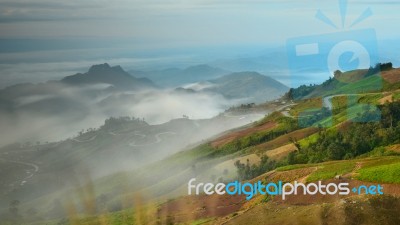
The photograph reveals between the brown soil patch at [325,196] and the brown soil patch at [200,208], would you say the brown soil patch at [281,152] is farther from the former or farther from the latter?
the brown soil patch at [325,196]

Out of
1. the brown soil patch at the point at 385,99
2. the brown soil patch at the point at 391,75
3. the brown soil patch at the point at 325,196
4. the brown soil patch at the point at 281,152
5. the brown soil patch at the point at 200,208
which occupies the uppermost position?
the brown soil patch at the point at 391,75

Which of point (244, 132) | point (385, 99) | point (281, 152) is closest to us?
point (281, 152)

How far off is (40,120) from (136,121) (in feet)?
122

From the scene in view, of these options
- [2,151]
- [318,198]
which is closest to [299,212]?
[318,198]

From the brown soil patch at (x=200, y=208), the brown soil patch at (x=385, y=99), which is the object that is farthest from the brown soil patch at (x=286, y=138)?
the brown soil patch at (x=200, y=208)

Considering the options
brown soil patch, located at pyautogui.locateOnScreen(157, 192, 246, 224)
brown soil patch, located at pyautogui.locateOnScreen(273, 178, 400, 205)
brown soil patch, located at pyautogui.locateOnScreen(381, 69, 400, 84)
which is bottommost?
brown soil patch, located at pyautogui.locateOnScreen(157, 192, 246, 224)

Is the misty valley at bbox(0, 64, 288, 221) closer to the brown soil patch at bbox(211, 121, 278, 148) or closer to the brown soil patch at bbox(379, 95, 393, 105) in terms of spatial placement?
the brown soil patch at bbox(211, 121, 278, 148)

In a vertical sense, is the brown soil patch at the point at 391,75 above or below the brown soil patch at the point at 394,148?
above

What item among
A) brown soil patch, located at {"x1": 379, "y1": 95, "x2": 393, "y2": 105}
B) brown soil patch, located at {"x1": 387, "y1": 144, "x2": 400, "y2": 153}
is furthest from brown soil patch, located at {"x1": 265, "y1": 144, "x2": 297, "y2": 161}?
brown soil patch, located at {"x1": 379, "y1": 95, "x2": 393, "y2": 105}

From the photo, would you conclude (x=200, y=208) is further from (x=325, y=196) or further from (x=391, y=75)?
(x=391, y=75)

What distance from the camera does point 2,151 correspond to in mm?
169125

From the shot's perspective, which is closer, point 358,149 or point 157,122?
point 358,149

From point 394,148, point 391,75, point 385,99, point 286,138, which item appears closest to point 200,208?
point 394,148

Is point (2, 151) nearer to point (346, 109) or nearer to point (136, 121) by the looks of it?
point (136, 121)
